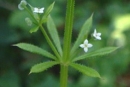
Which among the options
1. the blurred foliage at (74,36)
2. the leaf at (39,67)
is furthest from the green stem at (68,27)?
the blurred foliage at (74,36)

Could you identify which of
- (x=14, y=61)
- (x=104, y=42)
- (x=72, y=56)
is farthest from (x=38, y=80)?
(x=72, y=56)

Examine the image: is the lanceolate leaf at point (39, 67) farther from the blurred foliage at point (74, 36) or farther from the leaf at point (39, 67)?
the blurred foliage at point (74, 36)

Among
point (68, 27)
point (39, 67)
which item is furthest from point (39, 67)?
point (68, 27)

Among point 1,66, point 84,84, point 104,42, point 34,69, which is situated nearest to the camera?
point 34,69

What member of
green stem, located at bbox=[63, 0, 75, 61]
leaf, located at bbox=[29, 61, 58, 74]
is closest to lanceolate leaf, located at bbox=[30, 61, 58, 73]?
leaf, located at bbox=[29, 61, 58, 74]

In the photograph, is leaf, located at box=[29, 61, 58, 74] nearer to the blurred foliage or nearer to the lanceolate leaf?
the lanceolate leaf

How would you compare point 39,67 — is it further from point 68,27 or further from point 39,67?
point 68,27

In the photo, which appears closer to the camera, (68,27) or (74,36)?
(68,27)

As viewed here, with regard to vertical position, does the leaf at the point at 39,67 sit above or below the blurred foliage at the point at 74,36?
below

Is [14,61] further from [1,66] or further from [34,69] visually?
[34,69]
